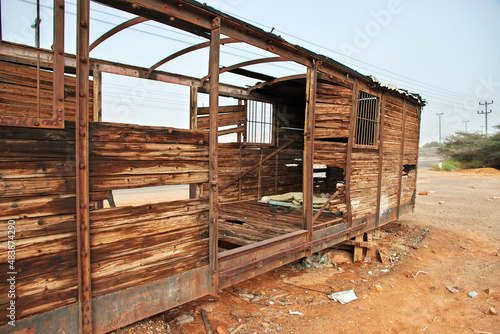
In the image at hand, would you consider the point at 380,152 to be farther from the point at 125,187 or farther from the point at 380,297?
the point at 125,187

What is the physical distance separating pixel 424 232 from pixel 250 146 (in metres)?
5.84

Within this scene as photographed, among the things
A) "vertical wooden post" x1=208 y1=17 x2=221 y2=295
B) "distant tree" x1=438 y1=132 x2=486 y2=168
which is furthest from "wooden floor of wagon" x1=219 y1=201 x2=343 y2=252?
"distant tree" x1=438 y1=132 x2=486 y2=168

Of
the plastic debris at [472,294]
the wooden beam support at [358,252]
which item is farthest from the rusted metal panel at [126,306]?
the plastic debris at [472,294]

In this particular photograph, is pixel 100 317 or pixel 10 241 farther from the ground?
pixel 10 241

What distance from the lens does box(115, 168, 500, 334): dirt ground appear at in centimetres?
402

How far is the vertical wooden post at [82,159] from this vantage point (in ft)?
7.75

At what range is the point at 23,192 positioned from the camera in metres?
2.18

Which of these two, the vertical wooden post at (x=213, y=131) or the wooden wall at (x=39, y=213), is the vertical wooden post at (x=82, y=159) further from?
the vertical wooden post at (x=213, y=131)

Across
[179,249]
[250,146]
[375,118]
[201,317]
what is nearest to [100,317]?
[179,249]

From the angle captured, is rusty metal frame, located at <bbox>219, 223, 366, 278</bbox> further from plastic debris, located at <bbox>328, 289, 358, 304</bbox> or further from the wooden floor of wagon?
plastic debris, located at <bbox>328, 289, 358, 304</bbox>

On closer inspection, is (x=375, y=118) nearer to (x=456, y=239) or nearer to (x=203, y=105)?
(x=203, y=105)

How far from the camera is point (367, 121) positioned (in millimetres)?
6496

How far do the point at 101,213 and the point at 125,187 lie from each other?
0.94 ft

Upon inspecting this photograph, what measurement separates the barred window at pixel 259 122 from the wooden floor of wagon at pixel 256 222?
175 centimetres
